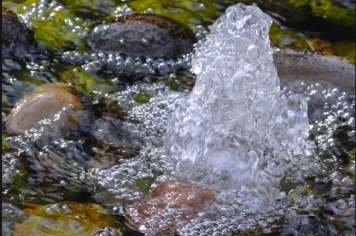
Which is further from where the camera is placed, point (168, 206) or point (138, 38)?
point (138, 38)

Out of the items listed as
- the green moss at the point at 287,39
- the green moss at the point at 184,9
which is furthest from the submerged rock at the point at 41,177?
the green moss at the point at 287,39

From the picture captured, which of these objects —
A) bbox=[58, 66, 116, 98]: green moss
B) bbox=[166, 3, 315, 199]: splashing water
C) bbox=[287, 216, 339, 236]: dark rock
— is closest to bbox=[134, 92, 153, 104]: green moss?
bbox=[58, 66, 116, 98]: green moss

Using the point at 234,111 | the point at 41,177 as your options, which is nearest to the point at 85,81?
the point at 41,177

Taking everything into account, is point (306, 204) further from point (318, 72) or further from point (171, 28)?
point (171, 28)

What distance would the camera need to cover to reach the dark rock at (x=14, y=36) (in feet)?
14.3

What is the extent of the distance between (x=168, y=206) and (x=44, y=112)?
1.24 meters

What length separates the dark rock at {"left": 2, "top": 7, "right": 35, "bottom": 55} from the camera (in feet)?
14.3

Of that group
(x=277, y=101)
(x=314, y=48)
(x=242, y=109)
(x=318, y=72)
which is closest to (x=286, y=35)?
(x=314, y=48)

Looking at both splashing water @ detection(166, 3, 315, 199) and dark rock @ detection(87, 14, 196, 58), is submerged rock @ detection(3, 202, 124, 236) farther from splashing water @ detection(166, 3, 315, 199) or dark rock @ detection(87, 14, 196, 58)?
dark rock @ detection(87, 14, 196, 58)

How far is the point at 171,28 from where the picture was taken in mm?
4629

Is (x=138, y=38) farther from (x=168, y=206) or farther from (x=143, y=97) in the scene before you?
(x=168, y=206)

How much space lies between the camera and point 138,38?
14.7 ft

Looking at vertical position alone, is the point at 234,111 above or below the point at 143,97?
above

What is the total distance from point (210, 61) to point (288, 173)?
0.97m
